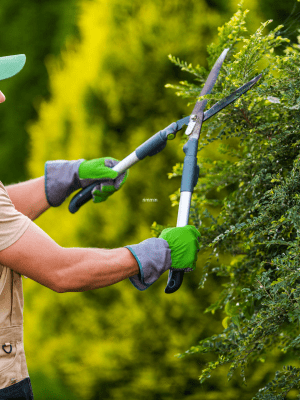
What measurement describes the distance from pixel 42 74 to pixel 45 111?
7.1 inches

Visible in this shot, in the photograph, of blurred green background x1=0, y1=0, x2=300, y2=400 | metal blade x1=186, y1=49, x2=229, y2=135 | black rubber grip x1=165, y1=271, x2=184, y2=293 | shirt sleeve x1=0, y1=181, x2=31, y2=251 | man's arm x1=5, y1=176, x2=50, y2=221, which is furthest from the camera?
blurred green background x1=0, y1=0, x2=300, y2=400

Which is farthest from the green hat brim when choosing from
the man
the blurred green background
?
the blurred green background

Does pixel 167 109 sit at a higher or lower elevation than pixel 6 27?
lower

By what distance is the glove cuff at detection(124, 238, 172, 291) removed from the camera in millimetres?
897

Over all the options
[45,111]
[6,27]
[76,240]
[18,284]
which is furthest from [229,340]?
[6,27]

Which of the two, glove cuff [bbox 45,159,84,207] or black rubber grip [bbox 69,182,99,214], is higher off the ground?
glove cuff [bbox 45,159,84,207]

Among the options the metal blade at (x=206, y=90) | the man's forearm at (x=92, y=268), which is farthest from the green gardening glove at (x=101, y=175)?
the man's forearm at (x=92, y=268)

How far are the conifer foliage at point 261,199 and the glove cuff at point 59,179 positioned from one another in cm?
31

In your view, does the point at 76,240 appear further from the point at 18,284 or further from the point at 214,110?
the point at 214,110

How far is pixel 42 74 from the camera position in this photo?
1.99m

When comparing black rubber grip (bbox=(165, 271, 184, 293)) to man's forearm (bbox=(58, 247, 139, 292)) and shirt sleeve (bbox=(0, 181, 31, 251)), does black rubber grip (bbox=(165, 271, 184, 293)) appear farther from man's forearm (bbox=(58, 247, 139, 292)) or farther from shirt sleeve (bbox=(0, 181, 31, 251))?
shirt sleeve (bbox=(0, 181, 31, 251))

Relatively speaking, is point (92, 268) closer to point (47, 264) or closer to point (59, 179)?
point (47, 264)

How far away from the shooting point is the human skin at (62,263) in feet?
2.79

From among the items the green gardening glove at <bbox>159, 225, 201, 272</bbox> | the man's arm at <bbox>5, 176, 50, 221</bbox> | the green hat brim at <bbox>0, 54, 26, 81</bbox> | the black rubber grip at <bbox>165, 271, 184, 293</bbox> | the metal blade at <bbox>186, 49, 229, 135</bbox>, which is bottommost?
the black rubber grip at <bbox>165, 271, 184, 293</bbox>
